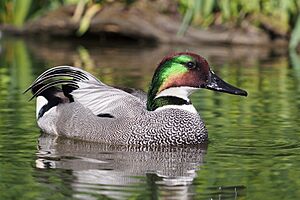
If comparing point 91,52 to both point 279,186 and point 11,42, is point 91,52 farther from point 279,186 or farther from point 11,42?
point 279,186

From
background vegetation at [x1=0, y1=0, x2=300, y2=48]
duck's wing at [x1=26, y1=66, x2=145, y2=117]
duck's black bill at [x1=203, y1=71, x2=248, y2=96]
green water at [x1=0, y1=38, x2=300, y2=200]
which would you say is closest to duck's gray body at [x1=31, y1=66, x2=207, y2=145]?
duck's wing at [x1=26, y1=66, x2=145, y2=117]

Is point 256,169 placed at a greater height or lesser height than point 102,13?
lesser

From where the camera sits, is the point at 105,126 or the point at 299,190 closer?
the point at 299,190

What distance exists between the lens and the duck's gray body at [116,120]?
9.01 m

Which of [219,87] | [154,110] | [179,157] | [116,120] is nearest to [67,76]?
[116,120]

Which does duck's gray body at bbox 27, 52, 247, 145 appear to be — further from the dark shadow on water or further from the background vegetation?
the background vegetation

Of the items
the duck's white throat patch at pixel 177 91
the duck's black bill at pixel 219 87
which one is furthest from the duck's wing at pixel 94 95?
the duck's black bill at pixel 219 87

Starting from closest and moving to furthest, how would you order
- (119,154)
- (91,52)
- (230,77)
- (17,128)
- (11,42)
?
1. (119,154)
2. (17,128)
3. (230,77)
4. (91,52)
5. (11,42)

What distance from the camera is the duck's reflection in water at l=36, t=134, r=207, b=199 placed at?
7.18 m

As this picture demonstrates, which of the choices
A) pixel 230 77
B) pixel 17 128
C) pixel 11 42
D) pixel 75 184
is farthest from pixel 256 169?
pixel 11 42

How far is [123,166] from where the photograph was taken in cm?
809

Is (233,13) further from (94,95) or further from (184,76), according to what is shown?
(184,76)

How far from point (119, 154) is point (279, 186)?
5.58 feet

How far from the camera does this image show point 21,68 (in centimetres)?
1479
